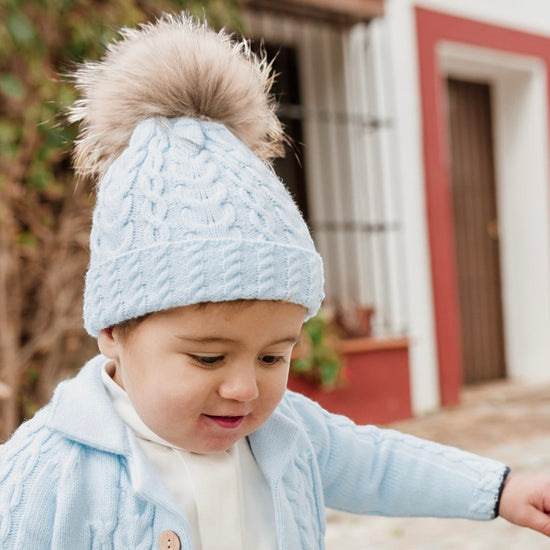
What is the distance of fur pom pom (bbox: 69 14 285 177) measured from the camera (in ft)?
3.89

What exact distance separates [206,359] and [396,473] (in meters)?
0.56

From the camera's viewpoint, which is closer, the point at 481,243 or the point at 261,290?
the point at 261,290

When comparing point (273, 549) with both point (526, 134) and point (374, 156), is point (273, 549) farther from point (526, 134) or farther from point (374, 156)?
point (526, 134)

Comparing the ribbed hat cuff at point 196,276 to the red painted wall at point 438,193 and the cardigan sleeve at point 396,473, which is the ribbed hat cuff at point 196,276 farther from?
the red painted wall at point 438,193

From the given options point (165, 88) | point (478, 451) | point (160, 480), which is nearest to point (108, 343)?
point (160, 480)

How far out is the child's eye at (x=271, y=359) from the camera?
1.08 metres

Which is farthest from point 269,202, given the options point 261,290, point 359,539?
point 359,539

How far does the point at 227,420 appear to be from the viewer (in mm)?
1074

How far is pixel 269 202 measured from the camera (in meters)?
1.10

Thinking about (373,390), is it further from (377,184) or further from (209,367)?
(209,367)

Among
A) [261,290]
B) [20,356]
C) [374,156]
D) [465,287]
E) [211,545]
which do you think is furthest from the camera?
[465,287]

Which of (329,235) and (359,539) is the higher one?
(329,235)

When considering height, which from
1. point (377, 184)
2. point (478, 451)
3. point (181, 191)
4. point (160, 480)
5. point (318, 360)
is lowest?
point (478, 451)

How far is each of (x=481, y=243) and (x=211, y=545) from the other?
4.96 meters
